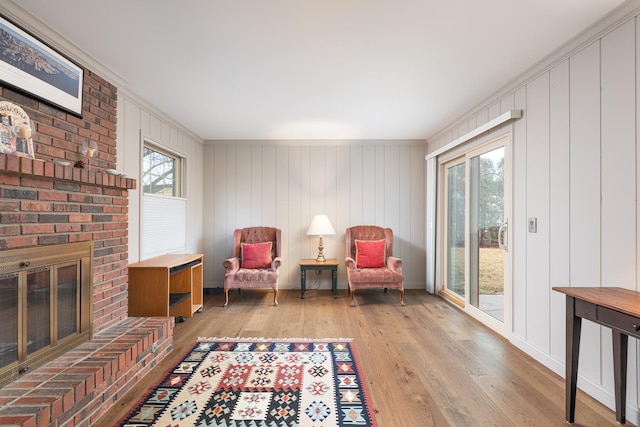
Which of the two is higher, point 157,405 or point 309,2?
point 309,2

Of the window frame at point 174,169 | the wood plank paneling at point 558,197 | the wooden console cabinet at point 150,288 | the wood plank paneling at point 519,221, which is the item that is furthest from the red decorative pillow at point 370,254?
the window frame at point 174,169

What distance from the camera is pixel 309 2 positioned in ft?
5.57

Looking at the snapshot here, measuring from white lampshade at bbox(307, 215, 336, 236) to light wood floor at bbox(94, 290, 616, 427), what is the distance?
3.18ft

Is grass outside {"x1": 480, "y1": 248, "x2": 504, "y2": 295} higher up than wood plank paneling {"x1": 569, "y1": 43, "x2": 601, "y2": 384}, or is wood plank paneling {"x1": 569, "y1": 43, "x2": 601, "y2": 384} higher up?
wood plank paneling {"x1": 569, "y1": 43, "x2": 601, "y2": 384}

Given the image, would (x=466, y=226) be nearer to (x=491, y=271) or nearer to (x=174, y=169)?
(x=491, y=271)

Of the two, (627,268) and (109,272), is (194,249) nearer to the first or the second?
(109,272)

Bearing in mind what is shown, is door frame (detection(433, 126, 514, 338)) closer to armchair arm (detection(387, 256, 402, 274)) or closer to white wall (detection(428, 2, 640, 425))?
white wall (detection(428, 2, 640, 425))

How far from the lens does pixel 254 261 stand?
14.0 feet

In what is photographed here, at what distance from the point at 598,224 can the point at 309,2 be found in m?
2.28

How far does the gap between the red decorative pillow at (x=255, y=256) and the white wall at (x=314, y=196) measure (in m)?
0.54

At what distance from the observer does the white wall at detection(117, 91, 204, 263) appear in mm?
2896

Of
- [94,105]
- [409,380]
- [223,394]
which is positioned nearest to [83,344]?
[223,394]

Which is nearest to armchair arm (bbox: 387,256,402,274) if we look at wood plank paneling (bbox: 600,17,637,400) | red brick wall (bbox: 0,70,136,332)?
wood plank paneling (bbox: 600,17,637,400)

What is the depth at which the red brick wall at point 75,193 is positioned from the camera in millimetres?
1674
